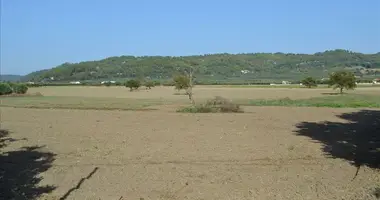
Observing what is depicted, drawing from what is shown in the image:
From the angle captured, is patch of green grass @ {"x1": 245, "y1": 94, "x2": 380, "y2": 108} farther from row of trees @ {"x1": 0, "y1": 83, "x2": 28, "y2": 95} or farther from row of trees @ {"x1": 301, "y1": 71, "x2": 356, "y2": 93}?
row of trees @ {"x1": 0, "y1": 83, "x2": 28, "y2": 95}

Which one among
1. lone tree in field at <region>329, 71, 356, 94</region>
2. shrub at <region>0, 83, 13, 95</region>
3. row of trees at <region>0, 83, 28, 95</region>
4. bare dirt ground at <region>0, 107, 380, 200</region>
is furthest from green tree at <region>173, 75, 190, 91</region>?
bare dirt ground at <region>0, 107, 380, 200</region>

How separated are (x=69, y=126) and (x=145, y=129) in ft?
15.4

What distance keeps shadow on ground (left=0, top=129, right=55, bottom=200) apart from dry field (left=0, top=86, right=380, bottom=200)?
30 millimetres

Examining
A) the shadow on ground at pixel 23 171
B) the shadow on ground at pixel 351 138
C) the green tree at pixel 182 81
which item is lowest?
the shadow on ground at pixel 23 171

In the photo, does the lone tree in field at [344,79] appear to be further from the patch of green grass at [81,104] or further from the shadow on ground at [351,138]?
the shadow on ground at [351,138]

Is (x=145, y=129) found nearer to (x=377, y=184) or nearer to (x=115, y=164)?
(x=115, y=164)

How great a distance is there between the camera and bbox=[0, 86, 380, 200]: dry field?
1298cm

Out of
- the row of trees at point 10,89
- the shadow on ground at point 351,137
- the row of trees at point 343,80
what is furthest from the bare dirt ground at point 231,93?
the shadow on ground at point 351,137

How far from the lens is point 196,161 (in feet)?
56.0

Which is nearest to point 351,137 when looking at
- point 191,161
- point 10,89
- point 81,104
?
point 191,161

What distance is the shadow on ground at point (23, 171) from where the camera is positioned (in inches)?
504

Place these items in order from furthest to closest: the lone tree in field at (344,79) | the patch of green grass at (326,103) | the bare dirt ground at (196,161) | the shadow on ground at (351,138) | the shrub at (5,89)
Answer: the shrub at (5,89)
the lone tree in field at (344,79)
the patch of green grass at (326,103)
the shadow on ground at (351,138)
the bare dirt ground at (196,161)

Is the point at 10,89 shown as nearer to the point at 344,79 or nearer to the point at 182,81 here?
the point at 182,81

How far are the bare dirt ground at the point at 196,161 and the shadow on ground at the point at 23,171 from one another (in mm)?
196
